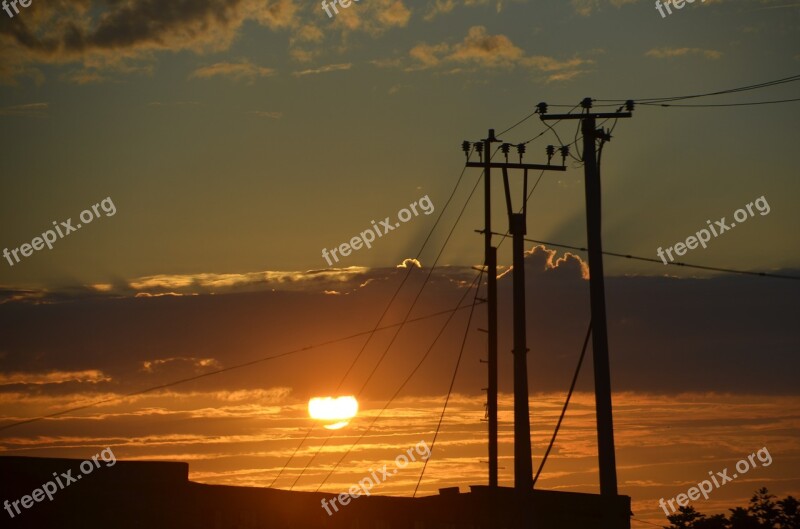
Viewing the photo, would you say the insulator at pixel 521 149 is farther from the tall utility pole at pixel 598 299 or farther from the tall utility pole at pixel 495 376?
the tall utility pole at pixel 598 299

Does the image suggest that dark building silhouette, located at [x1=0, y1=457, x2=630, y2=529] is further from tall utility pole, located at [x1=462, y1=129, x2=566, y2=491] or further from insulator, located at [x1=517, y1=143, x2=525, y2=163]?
insulator, located at [x1=517, y1=143, x2=525, y2=163]

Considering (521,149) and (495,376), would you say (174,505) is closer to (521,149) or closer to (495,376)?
(495,376)

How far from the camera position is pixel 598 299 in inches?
1305

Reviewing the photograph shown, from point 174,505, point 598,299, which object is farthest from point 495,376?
point 174,505

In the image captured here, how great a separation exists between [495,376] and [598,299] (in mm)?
8014

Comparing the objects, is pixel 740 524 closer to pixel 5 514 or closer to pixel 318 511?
pixel 318 511

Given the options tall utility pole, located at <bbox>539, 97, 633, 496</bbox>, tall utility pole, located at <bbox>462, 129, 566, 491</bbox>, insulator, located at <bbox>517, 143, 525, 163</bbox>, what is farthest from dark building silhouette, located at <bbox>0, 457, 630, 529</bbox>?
insulator, located at <bbox>517, 143, 525, 163</bbox>

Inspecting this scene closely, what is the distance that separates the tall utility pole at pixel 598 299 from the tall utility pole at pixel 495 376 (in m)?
2.91

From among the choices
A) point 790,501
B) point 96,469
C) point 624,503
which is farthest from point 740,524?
point 96,469

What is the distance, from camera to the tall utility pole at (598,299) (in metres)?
32.4

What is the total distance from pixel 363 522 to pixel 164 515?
747 centimetres

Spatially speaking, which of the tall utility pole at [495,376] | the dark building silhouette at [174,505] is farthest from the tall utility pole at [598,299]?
the dark building silhouette at [174,505]

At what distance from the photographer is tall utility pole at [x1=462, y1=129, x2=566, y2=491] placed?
3494 cm

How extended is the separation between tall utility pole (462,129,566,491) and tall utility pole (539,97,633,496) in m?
2.91
